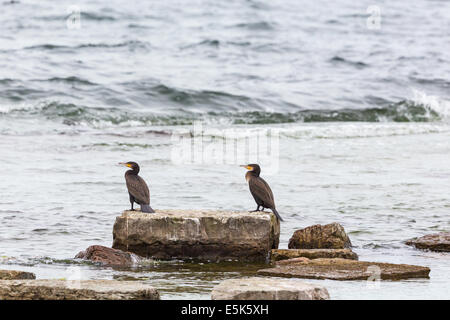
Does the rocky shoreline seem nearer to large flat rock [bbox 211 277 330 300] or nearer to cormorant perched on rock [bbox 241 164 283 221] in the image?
cormorant perched on rock [bbox 241 164 283 221]

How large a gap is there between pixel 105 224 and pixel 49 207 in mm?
1181

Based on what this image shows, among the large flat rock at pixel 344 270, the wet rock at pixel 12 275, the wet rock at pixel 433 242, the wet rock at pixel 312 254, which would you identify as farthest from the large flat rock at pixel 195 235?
the wet rock at pixel 433 242

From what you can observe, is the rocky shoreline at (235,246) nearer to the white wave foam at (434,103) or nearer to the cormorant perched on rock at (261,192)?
the cormorant perched on rock at (261,192)

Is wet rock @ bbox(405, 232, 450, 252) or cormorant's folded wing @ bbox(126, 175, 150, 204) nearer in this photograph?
cormorant's folded wing @ bbox(126, 175, 150, 204)

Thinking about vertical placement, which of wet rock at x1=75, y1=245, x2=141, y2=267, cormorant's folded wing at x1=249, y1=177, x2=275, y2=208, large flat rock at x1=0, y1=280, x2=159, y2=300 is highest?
cormorant's folded wing at x1=249, y1=177, x2=275, y2=208

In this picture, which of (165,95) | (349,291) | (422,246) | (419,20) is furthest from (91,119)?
(419,20)

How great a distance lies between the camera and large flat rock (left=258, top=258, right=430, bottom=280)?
717 cm

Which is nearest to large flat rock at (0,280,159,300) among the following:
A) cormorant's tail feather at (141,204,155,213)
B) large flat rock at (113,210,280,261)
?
large flat rock at (113,210,280,261)

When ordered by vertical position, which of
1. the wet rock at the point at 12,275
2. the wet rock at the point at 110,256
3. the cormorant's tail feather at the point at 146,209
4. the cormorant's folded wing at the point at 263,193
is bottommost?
the wet rock at the point at 110,256

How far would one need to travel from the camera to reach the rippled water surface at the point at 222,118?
946cm

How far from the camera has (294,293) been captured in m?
5.51

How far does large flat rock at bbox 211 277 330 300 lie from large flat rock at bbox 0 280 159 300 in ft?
1.62

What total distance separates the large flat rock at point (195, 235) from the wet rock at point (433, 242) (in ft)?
5.78

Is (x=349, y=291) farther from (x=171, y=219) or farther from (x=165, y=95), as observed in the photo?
(x=165, y=95)
